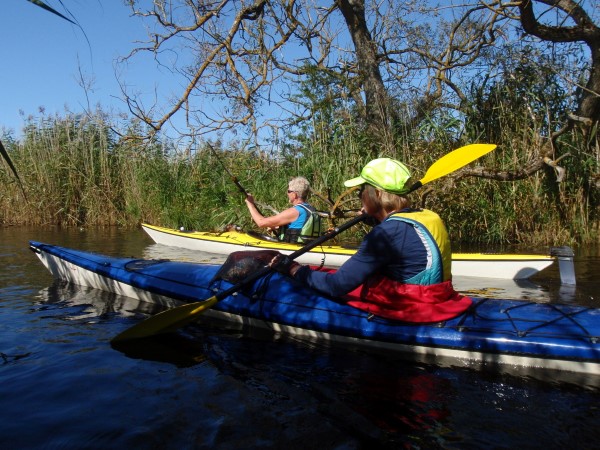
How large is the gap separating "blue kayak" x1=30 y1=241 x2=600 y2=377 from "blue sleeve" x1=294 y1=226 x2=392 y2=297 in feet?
0.85

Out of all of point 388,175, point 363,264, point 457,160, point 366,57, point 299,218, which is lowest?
point 363,264

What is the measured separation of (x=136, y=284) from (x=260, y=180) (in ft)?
15.8

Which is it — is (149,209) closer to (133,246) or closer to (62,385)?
(133,246)

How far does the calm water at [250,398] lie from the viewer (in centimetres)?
221

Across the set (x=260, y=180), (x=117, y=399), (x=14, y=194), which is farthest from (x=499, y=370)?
(x=14, y=194)

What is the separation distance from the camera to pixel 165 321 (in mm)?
3525

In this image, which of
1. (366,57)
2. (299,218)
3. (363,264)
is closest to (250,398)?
(363,264)

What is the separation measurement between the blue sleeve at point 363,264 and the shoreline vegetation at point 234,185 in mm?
2105

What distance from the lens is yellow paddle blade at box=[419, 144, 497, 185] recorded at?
13.3 ft

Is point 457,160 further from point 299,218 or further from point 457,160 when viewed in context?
point 299,218

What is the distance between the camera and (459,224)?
7.73 m

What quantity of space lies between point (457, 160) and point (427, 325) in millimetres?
1670

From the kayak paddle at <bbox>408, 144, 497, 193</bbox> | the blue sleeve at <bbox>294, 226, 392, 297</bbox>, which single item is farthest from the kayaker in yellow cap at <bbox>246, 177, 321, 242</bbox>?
the blue sleeve at <bbox>294, 226, 392, 297</bbox>

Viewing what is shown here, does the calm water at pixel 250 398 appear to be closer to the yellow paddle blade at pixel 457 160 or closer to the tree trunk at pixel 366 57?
the yellow paddle blade at pixel 457 160
